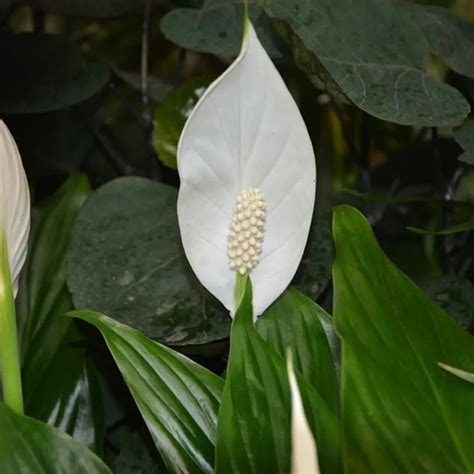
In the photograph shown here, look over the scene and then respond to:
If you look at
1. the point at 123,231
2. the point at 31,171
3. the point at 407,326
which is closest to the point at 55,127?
the point at 31,171

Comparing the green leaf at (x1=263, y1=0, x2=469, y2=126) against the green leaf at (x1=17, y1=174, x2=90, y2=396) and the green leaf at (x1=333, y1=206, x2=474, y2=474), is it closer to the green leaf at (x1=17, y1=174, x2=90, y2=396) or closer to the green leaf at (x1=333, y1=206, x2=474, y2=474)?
the green leaf at (x1=333, y1=206, x2=474, y2=474)

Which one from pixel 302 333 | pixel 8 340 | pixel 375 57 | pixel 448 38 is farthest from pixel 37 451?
pixel 448 38

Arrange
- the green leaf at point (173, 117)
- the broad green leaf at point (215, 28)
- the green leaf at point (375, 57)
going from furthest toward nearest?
the green leaf at point (173, 117) → the broad green leaf at point (215, 28) → the green leaf at point (375, 57)

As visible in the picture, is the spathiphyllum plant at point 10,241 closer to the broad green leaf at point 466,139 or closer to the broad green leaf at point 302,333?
the broad green leaf at point 302,333

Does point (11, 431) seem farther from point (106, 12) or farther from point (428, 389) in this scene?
point (106, 12)

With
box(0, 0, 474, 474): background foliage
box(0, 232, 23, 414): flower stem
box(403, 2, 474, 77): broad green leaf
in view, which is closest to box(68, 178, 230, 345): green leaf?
box(0, 0, 474, 474): background foliage

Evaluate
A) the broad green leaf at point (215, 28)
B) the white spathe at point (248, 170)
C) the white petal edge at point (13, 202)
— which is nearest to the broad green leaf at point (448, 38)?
the broad green leaf at point (215, 28)
